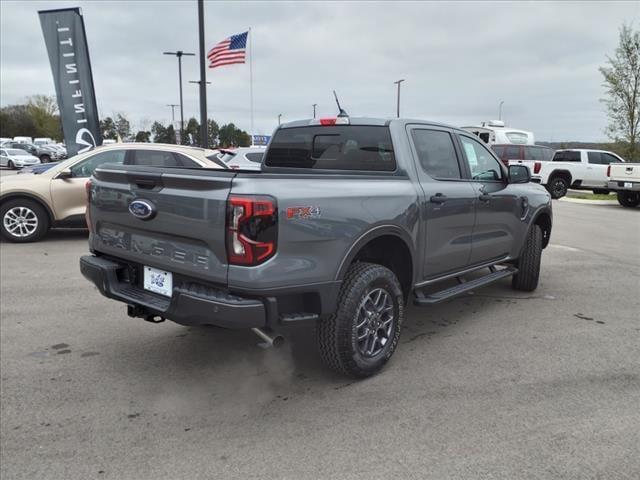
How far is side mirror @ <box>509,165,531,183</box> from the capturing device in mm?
5180

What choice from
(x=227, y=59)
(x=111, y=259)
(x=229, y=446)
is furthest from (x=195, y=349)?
(x=227, y=59)

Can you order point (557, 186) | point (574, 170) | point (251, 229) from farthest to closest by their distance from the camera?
point (557, 186) → point (574, 170) → point (251, 229)

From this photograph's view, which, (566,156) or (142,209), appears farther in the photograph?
(566,156)

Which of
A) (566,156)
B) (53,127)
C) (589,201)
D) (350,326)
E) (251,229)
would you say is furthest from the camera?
(53,127)

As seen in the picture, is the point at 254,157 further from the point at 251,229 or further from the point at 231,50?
the point at 251,229

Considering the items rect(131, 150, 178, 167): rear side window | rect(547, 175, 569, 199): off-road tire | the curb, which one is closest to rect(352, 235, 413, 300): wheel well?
rect(131, 150, 178, 167): rear side window

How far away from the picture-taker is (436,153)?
439 centimetres

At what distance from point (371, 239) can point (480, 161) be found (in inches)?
82.1

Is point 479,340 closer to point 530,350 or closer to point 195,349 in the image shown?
point 530,350

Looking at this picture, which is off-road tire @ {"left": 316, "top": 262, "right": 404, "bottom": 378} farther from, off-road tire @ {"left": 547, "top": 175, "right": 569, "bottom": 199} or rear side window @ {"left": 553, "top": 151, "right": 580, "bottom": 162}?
rear side window @ {"left": 553, "top": 151, "right": 580, "bottom": 162}

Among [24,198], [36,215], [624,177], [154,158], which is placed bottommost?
[36,215]

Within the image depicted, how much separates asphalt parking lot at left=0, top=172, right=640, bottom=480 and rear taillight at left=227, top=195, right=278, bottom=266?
1.03m

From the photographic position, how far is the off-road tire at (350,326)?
3289 mm

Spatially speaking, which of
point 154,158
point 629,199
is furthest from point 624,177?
point 154,158
